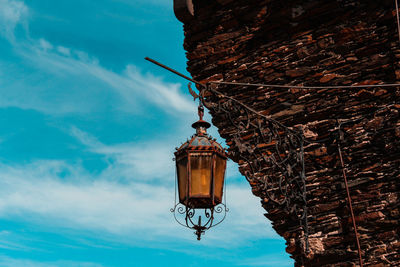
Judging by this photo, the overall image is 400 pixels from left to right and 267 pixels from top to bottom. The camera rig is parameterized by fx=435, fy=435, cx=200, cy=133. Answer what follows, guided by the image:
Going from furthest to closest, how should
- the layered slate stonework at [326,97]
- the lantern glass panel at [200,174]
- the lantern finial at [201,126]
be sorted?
the layered slate stonework at [326,97], the lantern finial at [201,126], the lantern glass panel at [200,174]

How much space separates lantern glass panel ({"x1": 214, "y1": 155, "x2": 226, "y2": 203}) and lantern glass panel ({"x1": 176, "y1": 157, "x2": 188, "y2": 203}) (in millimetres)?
229

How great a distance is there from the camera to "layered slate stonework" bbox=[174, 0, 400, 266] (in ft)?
13.8

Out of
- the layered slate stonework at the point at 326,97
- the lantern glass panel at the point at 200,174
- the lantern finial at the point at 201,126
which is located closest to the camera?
the lantern glass panel at the point at 200,174

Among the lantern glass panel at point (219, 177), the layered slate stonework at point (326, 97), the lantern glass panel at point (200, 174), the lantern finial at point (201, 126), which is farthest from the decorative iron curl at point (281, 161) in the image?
A: the lantern glass panel at point (200, 174)

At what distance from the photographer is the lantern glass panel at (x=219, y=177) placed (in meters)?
3.30

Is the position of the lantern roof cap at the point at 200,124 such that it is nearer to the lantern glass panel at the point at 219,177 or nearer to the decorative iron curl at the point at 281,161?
the lantern glass panel at the point at 219,177

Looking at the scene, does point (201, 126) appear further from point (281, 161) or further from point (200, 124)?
point (281, 161)

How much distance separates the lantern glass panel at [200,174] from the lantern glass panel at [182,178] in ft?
0.20

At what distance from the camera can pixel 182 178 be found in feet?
10.9

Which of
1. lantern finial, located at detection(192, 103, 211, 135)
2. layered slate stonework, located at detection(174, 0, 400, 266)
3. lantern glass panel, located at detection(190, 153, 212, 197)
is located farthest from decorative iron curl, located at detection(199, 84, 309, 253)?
lantern glass panel, located at detection(190, 153, 212, 197)

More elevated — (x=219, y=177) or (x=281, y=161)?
(x=281, y=161)

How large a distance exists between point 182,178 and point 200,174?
153 mm

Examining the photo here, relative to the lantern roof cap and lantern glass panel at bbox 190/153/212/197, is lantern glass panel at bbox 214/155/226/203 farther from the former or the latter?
the lantern roof cap

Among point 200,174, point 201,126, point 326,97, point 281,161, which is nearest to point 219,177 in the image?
point 200,174
